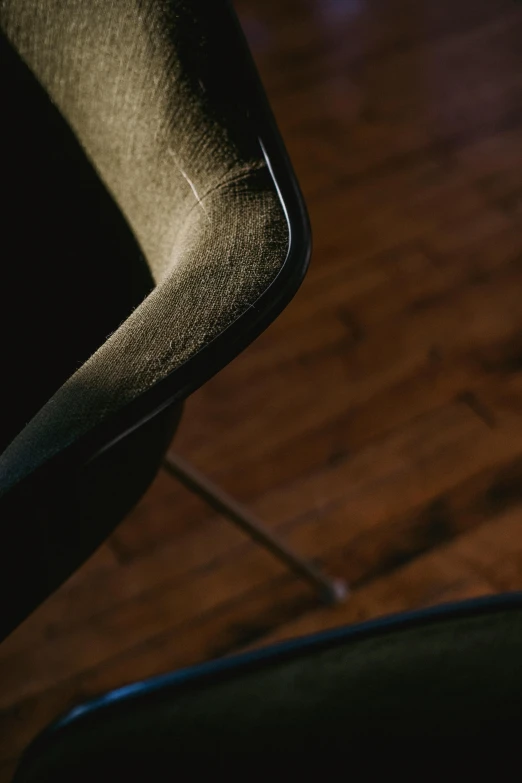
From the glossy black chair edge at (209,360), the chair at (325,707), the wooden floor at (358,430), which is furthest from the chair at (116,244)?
the wooden floor at (358,430)

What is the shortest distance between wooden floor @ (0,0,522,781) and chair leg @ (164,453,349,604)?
1.1 inches

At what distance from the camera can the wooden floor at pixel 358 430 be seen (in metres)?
1.05

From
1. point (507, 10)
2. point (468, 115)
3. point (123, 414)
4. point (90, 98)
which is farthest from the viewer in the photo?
point (507, 10)

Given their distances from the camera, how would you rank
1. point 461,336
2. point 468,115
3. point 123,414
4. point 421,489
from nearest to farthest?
point 123,414
point 421,489
point 461,336
point 468,115

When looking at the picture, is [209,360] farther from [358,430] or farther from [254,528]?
[358,430]

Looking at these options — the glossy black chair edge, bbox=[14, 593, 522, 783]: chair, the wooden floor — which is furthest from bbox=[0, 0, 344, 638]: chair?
the wooden floor

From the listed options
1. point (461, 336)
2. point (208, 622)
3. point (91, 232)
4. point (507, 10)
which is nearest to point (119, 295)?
point (91, 232)

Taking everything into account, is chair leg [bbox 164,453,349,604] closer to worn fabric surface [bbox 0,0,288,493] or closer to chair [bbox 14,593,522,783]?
worn fabric surface [bbox 0,0,288,493]

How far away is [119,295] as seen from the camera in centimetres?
66

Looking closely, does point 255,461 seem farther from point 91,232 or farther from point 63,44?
point 63,44

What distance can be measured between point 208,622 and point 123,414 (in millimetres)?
748

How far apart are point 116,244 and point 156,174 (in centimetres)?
11

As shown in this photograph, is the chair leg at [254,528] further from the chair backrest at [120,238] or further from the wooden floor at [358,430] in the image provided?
the chair backrest at [120,238]

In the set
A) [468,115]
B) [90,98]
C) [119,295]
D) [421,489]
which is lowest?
[421,489]
